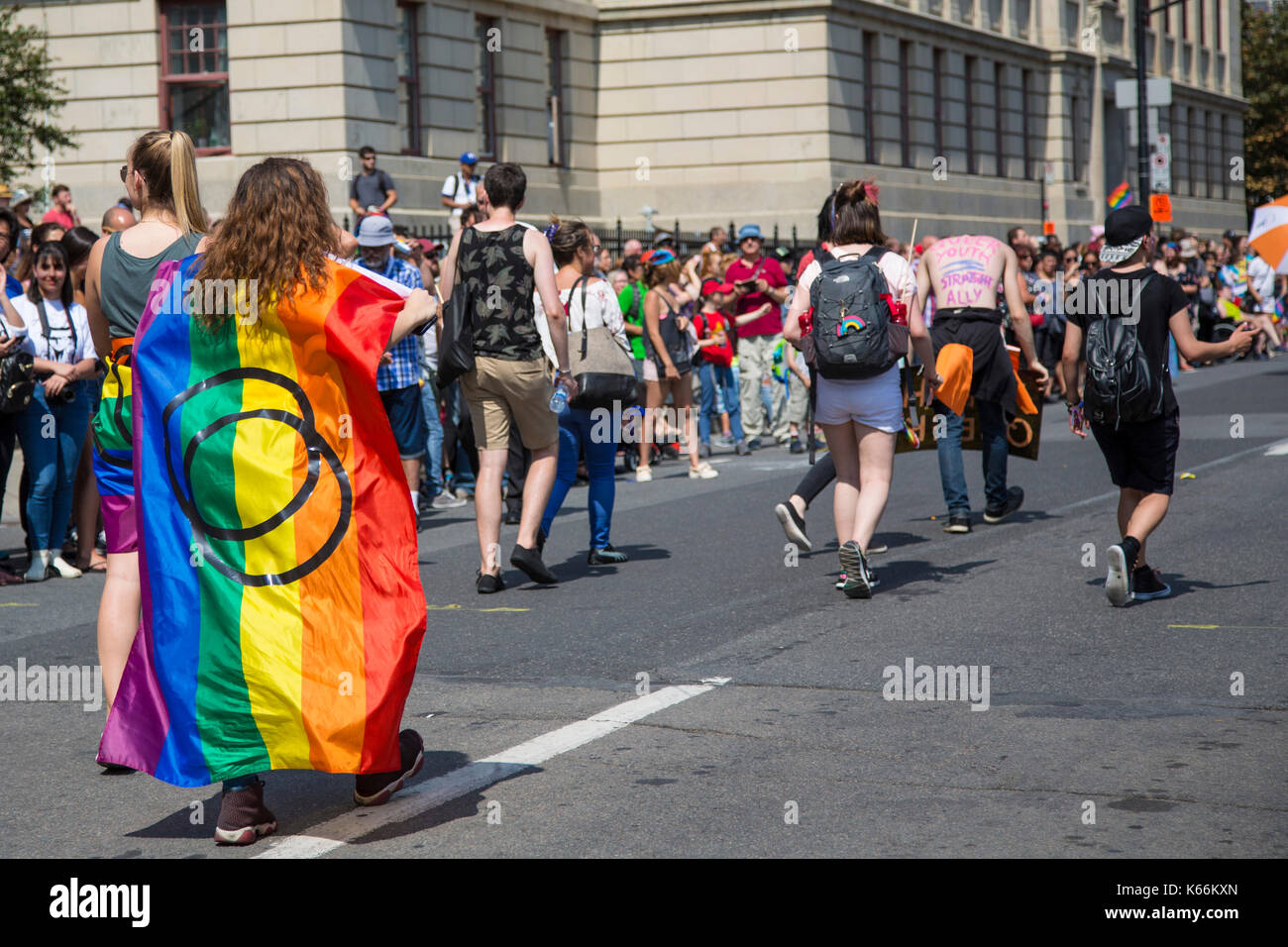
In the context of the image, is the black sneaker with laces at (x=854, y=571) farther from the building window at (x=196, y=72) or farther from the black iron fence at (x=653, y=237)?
the building window at (x=196, y=72)

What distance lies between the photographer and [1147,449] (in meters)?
7.93

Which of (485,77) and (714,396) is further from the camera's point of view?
(485,77)

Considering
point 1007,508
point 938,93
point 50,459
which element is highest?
point 938,93

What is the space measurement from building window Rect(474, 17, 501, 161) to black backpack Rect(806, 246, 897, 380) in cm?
2275

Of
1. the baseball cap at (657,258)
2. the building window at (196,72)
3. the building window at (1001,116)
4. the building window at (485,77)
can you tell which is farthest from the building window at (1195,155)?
the baseball cap at (657,258)

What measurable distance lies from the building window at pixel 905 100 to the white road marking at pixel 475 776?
32462 mm

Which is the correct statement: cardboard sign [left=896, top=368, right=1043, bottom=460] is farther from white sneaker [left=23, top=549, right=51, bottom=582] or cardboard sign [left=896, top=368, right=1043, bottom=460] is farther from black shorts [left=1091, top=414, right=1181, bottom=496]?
white sneaker [left=23, top=549, right=51, bottom=582]

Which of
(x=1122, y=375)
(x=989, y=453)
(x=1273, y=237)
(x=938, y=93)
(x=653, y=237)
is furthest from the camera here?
(x=938, y=93)

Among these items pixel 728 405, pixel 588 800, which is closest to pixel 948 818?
pixel 588 800

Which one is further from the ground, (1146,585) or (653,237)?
(653,237)

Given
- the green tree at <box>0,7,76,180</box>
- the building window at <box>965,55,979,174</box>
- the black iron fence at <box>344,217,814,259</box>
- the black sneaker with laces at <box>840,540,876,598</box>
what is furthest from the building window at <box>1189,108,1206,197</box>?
the black sneaker with laces at <box>840,540,876,598</box>

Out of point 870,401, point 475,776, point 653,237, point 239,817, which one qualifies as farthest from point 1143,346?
point 653,237

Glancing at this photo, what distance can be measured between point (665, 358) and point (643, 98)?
2061 cm

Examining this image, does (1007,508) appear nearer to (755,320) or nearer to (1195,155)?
(755,320)
